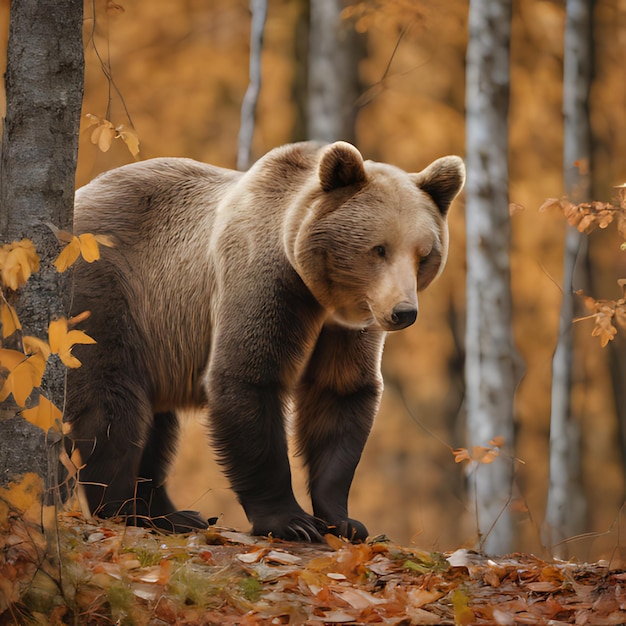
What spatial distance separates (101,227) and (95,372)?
918mm

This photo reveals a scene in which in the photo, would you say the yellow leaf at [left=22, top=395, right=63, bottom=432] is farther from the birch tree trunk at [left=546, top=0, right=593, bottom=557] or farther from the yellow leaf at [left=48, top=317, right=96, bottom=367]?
the birch tree trunk at [left=546, top=0, right=593, bottom=557]

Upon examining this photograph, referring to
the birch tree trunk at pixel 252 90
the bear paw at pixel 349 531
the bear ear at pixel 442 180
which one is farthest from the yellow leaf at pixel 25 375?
the birch tree trunk at pixel 252 90

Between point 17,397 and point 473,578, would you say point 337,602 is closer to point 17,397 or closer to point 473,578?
point 473,578

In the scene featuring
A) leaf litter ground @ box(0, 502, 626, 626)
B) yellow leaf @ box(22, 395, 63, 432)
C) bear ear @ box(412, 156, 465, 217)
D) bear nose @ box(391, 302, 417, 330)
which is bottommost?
leaf litter ground @ box(0, 502, 626, 626)

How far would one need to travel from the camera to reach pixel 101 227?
558 centimetres

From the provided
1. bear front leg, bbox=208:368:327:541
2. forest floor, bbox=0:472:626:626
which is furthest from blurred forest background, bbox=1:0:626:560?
forest floor, bbox=0:472:626:626

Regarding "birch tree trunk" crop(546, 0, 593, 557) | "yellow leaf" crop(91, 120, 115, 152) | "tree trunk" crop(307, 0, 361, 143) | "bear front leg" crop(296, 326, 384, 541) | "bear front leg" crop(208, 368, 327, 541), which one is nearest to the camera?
"yellow leaf" crop(91, 120, 115, 152)

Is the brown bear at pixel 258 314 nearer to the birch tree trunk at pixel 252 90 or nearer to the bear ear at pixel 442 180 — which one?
the bear ear at pixel 442 180

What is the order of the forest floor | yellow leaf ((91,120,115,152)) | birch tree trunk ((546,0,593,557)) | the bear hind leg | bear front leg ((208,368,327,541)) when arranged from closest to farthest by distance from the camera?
the forest floor, yellow leaf ((91,120,115,152)), bear front leg ((208,368,327,541)), the bear hind leg, birch tree trunk ((546,0,593,557))

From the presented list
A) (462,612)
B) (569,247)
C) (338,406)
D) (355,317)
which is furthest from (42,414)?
(569,247)

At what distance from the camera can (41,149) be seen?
3.36m

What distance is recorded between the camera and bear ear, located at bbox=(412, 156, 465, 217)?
507cm

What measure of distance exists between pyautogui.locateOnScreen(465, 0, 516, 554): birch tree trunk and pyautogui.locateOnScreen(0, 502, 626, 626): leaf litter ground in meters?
4.24

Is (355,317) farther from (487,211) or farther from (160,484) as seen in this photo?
(487,211)
